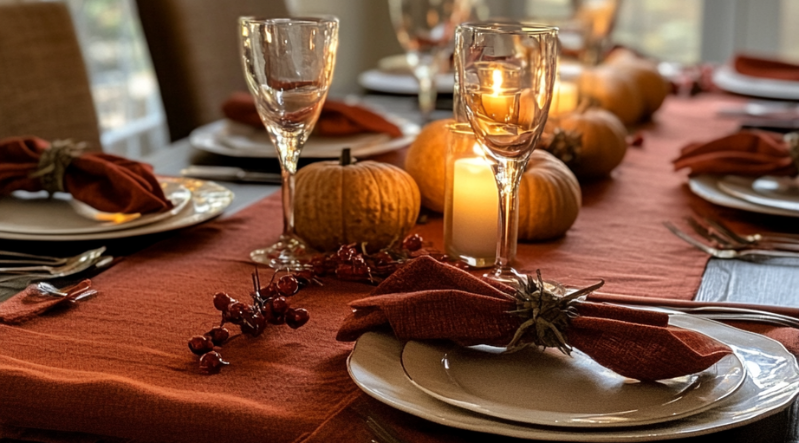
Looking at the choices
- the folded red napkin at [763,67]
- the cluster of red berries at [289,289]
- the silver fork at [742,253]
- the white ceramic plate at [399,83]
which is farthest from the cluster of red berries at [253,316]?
the folded red napkin at [763,67]

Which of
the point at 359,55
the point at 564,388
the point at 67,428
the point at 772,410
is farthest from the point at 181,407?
the point at 359,55

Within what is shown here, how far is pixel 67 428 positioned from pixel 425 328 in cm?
23

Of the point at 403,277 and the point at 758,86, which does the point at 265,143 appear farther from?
the point at 758,86

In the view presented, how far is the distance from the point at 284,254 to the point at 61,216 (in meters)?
0.26

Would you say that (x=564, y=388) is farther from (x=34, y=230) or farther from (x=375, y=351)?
(x=34, y=230)

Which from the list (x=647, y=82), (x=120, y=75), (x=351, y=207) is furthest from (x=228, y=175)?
(x=120, y=75)

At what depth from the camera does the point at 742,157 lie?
44.2 inches

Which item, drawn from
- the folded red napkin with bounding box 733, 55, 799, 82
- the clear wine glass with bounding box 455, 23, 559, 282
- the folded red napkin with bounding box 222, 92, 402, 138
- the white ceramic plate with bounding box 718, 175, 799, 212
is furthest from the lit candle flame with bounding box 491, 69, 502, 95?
the folded red napkin with bounding box 733, 55, 799, 82

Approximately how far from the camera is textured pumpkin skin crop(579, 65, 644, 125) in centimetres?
163

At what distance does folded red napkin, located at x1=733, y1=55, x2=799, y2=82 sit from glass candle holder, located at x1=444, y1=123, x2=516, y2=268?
1303mm

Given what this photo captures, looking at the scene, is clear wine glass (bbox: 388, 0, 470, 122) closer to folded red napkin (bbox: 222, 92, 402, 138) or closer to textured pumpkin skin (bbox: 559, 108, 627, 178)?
folded red napkin (bbox: 222, 92, 402, 138)

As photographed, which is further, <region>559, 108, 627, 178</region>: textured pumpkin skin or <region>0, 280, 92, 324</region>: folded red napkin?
<region>559, 108, 627, 178</region>: textured pumpkin skin

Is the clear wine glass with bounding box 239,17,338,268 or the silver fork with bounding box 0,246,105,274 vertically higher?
the clear wine glass with bounding box 239,17,338,268

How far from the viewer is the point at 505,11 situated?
12.8ft
